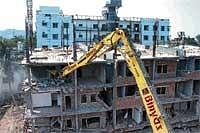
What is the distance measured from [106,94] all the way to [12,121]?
11.8 m

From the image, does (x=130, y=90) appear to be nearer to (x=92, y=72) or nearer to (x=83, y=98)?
(x=92, y=72)

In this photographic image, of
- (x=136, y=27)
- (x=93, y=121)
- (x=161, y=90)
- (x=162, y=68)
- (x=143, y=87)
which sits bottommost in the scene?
(x=93, y=121)

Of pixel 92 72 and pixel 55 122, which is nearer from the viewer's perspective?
pixel 55 122

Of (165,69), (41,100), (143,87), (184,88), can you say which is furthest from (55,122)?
(184,88)

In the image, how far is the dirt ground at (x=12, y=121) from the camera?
1328 inches

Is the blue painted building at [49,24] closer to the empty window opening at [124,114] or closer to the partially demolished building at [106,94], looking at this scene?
the partially demolished building at [106,94]

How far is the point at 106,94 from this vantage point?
34.7 m

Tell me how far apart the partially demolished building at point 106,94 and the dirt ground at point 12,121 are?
3891 millimetres

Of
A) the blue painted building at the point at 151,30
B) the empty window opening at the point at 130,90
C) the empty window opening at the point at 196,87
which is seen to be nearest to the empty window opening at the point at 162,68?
the empty window opening at the point at 130,90

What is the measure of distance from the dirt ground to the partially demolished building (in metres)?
3.89

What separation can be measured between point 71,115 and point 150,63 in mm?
10597

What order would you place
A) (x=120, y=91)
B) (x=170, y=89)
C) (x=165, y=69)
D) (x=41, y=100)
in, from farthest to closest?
(x=170, y=89), (x=165, y=69), (x=120, y=91), (x=41, y=100)

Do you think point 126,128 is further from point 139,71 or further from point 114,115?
point 139,71

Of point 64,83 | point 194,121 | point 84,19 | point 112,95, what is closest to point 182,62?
point 194,121
